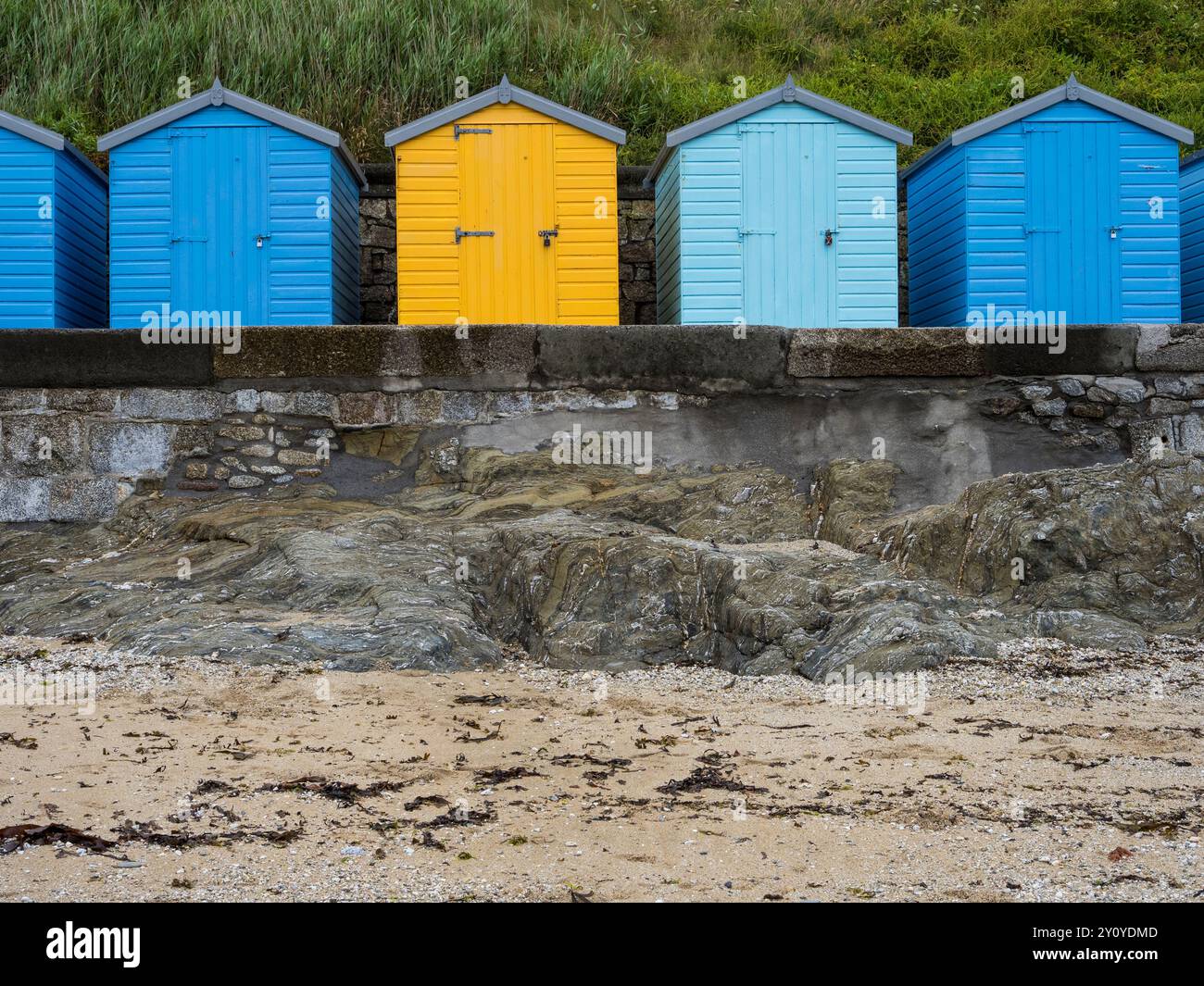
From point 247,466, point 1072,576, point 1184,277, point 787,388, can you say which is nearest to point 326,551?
point 247,466

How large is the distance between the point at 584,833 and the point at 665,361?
475 cm

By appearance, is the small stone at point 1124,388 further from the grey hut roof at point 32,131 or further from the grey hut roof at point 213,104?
the grey hut roof at point 32,131

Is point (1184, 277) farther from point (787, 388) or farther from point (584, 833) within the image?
point (584, 833)

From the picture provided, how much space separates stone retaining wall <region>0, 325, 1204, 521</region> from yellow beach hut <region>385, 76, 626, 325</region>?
127cm

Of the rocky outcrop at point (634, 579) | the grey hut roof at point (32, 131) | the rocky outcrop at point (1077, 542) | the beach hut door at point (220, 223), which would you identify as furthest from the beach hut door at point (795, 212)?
the grey hut roof at point (32, 131)

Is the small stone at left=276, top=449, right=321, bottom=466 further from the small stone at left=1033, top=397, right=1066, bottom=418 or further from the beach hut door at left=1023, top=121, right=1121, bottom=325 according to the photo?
the beach hut door at left=1023, top=121, right=1121, bottom=325

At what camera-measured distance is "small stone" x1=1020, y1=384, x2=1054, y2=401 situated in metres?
7.87

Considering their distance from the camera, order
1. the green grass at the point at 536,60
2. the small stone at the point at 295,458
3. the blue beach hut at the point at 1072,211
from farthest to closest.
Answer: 1. the green grass at the point at 536,60
2. the blue beach hut at the point at 1072,211
3. the small stone at the point at 295,458

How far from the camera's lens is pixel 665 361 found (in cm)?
780

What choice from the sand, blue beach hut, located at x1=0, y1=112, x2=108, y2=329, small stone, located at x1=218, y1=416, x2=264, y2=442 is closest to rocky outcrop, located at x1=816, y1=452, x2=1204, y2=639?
the sand

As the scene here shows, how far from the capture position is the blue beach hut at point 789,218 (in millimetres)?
9008

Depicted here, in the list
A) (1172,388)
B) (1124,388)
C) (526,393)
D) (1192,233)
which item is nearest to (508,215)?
(526,393)

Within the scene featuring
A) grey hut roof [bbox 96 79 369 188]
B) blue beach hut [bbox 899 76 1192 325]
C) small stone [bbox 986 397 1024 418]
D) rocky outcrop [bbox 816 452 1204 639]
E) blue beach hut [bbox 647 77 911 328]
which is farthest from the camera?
blue beach hut [bbox 899 76 1192 325]

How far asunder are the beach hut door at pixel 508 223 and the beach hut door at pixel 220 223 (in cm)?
144
